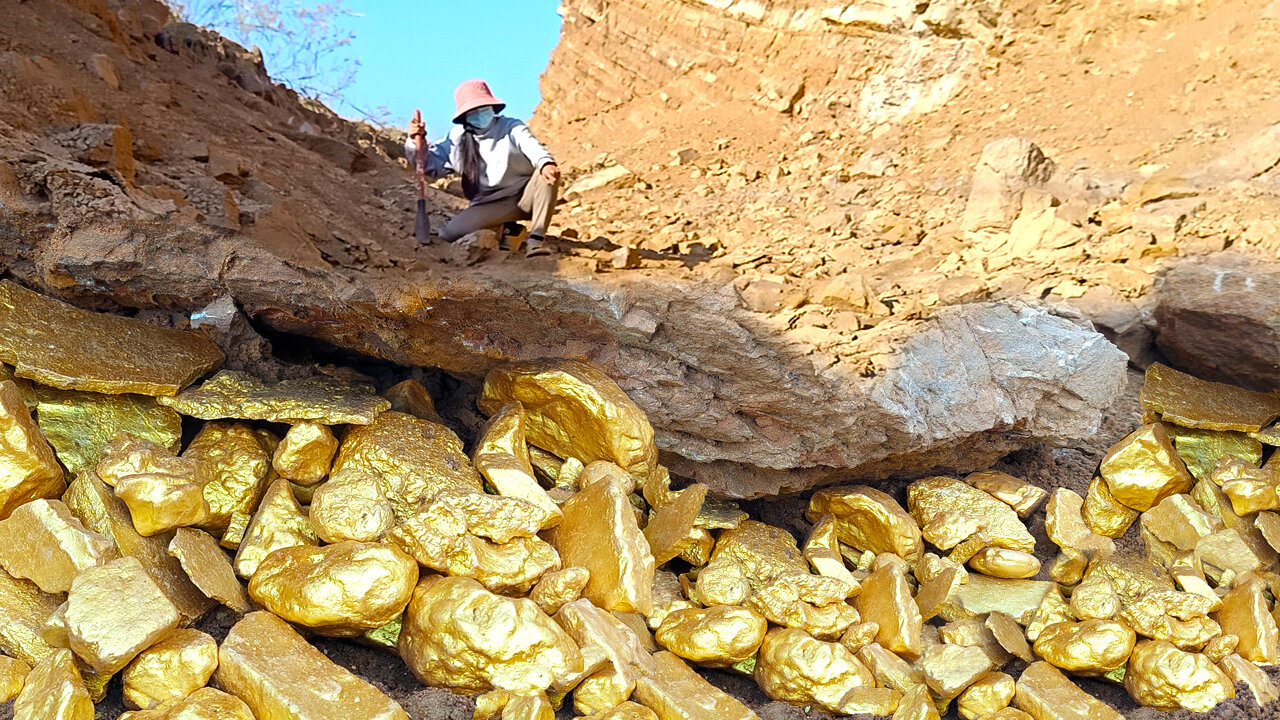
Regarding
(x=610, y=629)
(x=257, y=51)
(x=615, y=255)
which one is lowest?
(x=610, y=629)

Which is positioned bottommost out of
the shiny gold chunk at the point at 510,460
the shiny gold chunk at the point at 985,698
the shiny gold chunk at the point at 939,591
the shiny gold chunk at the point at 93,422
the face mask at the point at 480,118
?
the shiny gold chunk at the point at 985,698

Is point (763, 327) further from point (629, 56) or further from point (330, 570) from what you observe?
point (629, 56)

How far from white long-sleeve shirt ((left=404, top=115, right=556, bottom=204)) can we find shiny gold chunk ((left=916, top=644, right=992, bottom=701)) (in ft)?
7.45

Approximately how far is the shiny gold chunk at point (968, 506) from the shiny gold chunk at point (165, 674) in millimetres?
2034

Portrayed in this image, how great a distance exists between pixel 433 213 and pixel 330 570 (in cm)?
237

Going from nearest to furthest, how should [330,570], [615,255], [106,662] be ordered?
1. [106,662]
2. [330,570]
3. [615,255]

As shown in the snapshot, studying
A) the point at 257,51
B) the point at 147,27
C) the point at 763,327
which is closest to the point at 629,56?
the point at 257,51

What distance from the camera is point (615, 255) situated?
279 centimetres

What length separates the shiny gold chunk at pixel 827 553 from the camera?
2.43 meters

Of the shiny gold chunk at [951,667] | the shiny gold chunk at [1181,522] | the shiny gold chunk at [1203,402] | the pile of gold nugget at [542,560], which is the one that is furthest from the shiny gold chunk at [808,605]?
the shiny gold chunk at [1203,402]

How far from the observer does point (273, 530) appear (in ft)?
6.98

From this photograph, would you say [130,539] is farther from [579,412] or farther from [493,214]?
[493,214]

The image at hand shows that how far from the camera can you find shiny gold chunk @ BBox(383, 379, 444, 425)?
2.65 metres

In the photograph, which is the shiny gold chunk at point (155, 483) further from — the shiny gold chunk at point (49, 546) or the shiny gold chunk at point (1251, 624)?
the shiny gold chunk at point (1251, 624)
